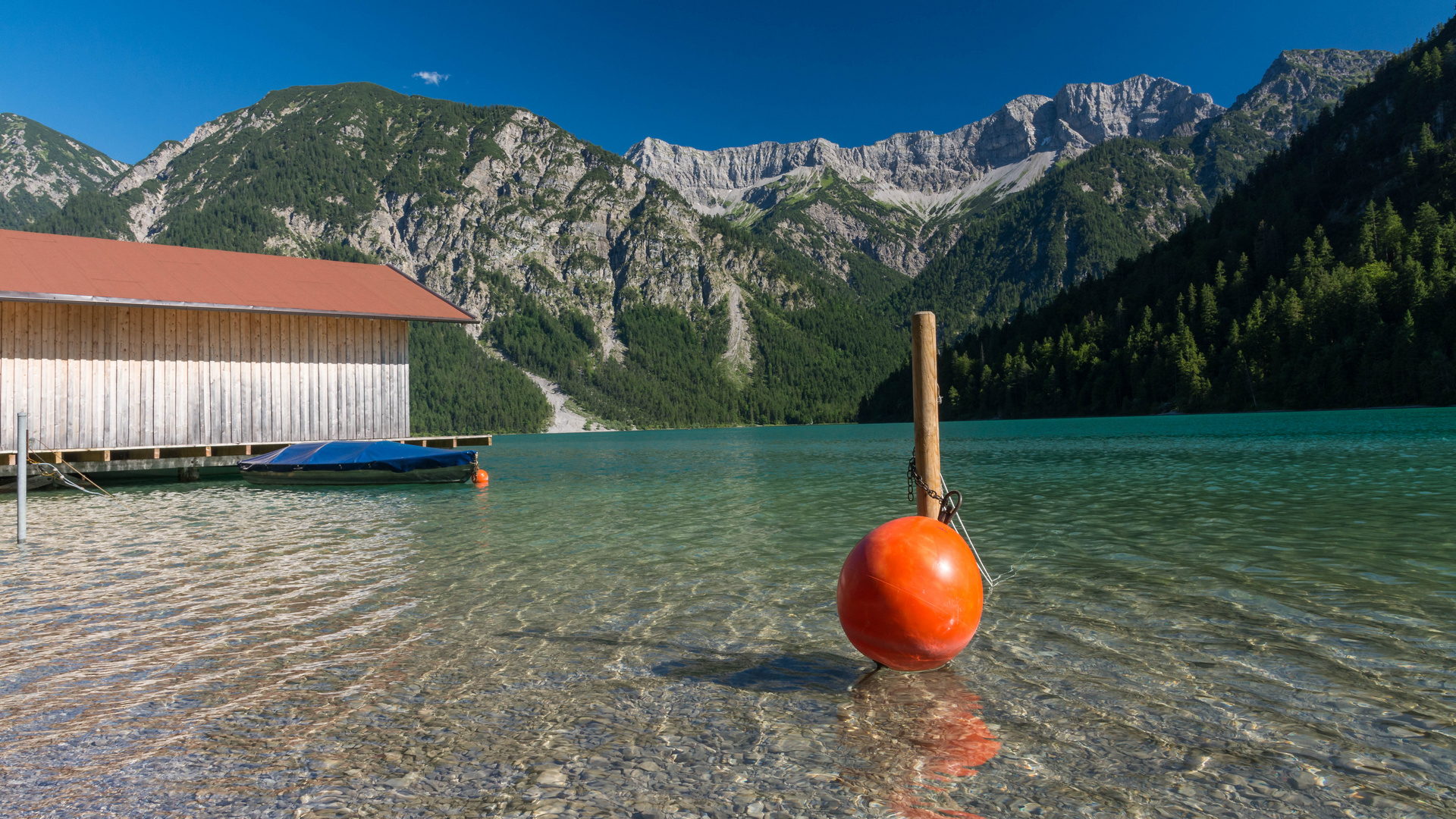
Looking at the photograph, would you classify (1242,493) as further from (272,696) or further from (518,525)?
(272,696)

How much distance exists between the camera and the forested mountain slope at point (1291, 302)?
102 meters

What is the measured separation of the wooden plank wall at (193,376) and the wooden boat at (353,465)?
2.72m

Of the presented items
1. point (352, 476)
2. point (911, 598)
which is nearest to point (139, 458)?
point (352, 476)

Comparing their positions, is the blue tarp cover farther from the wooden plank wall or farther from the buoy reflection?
the buoy reflection

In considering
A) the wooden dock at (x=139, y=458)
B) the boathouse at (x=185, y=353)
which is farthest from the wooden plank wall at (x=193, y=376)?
the wooden dock at (x=139, y=458)

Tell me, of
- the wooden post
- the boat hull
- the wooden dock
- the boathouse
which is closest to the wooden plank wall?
the boathouse

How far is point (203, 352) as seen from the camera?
31594 mm

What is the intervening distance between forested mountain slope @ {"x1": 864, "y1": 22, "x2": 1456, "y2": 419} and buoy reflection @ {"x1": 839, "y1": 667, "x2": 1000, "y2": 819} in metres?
116

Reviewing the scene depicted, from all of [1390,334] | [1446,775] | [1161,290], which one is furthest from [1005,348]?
[1446,775]

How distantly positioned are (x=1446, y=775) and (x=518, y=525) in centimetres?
1687

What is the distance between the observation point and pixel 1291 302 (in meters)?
112

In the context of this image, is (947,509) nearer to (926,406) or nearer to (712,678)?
(926,406)

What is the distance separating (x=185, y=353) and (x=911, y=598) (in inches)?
1339

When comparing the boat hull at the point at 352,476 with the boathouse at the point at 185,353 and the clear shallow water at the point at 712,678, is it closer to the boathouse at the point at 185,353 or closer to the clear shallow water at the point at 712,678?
the boathouse at the point at 185,353
